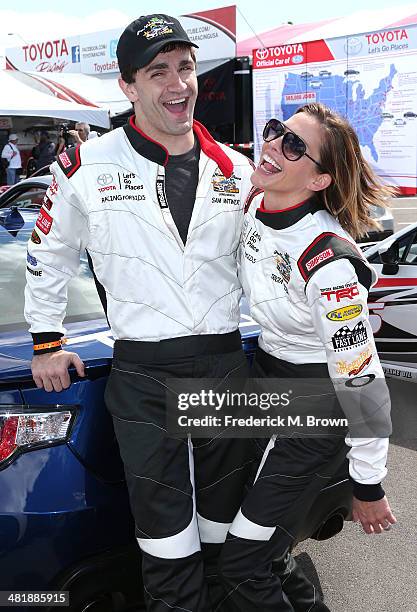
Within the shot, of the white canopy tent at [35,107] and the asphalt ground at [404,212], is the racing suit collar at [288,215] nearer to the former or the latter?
the asphalt ground at [404,212]

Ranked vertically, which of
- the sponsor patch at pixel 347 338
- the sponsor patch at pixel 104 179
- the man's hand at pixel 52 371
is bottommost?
the man's hand at pixel 52 371

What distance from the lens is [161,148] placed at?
2.18 m

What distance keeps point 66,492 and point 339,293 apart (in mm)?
926

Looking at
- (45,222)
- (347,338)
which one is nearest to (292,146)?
(347,338)

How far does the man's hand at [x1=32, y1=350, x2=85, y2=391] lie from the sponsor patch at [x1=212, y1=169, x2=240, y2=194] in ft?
2.18

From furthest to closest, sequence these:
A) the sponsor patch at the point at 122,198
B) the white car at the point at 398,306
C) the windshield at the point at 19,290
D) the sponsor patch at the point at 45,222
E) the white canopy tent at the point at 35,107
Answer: the white canopy tent at the point at 35,107 → the white car at the point at 398,306 → the windshield at the point at 19,290 → the sponsor patch at the point at 45,222 → the sponsor patch at the point at 122,198

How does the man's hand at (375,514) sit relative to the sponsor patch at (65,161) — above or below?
below

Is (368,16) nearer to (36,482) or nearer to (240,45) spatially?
(240,45)

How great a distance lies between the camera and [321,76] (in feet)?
53.7

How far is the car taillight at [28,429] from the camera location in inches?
79.6

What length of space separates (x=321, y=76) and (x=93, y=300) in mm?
14770

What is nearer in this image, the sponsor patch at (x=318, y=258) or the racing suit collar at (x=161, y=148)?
the sponsor patch at (x=318, y=258)

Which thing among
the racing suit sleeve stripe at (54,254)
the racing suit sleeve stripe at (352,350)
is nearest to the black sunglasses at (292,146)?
the racing suit sleeve stripe at (352,350)

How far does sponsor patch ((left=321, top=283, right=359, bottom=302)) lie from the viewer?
1.90 m
